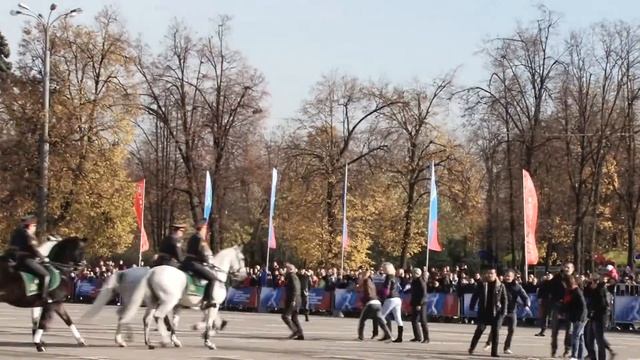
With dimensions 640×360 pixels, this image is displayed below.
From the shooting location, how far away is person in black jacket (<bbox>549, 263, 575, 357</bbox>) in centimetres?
2084

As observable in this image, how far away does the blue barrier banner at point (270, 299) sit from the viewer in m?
39.2

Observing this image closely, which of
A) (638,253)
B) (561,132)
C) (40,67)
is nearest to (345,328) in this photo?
(561,132)

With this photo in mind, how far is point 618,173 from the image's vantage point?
53.0 meters

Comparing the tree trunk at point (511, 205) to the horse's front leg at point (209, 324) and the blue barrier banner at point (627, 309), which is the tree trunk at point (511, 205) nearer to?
the blue barrier banner at point (627, 309)

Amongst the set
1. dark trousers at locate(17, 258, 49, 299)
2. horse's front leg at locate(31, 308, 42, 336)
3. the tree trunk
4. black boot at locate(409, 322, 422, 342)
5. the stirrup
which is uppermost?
the tree trunk

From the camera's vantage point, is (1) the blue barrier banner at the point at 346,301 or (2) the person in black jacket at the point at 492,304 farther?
(1) the blue barrier banner at the point at 346,301

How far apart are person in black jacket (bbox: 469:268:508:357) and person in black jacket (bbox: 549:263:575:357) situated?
121cm

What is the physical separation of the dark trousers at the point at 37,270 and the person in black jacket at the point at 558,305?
9.58 metres

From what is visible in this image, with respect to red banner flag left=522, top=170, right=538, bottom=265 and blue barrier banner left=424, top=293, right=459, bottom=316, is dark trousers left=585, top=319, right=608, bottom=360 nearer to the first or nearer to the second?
red banner flag left=522, top=170, right=538, bottom=265

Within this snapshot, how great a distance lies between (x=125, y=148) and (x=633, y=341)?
3176 cm

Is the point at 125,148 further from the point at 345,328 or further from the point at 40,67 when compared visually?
the point at 345,328

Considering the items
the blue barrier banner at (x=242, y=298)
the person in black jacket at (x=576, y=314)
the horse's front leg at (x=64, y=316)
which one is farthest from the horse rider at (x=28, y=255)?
the blue barrier banner at (x=242, y=298)

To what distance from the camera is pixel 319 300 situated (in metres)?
38.8

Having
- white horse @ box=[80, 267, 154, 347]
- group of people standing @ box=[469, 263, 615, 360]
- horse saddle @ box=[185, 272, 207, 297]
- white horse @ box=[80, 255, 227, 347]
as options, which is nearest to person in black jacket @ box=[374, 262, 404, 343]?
group of people standing @ box=[469, 263, 615, 360]
